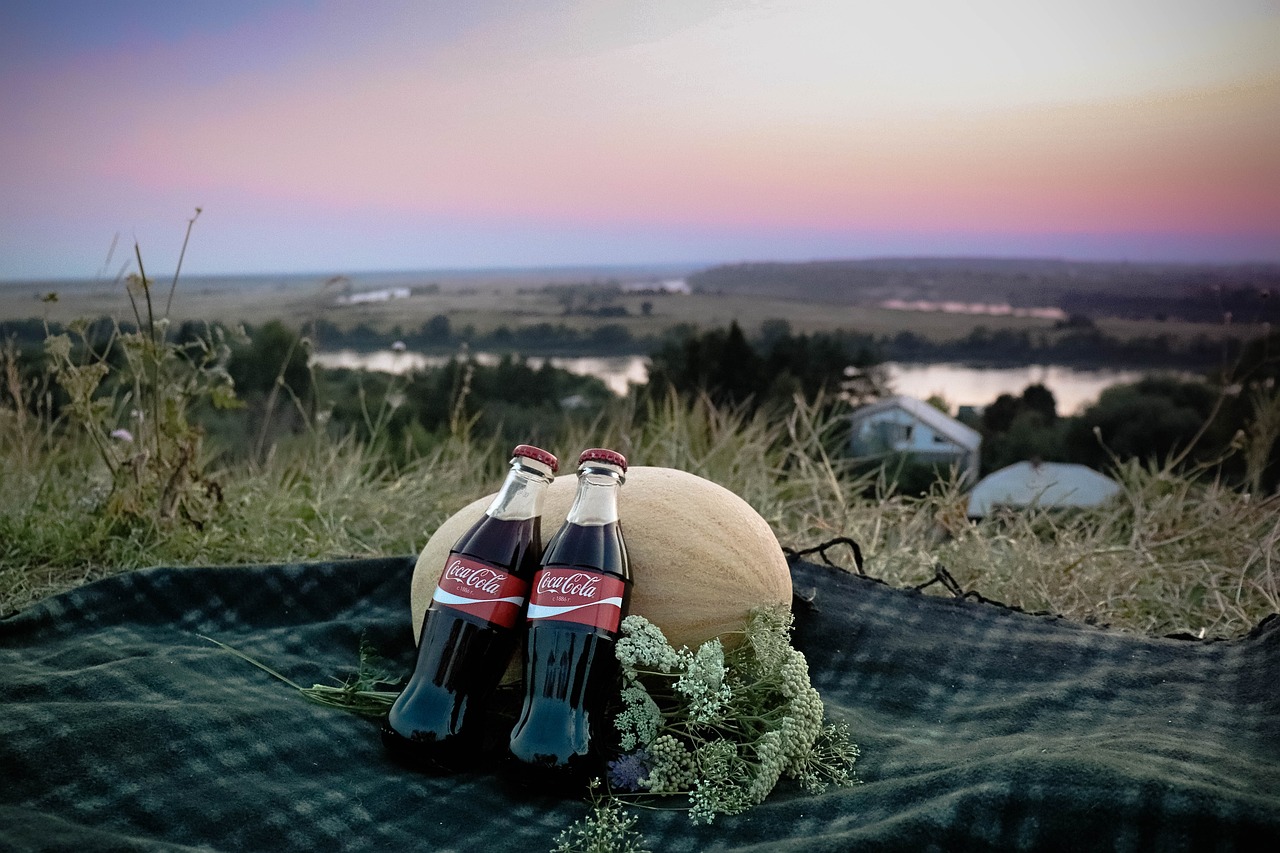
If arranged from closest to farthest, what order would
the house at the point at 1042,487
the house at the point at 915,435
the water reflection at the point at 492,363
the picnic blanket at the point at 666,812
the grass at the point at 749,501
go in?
the picnic blanket at the point at 666,812, the grass at the point at 749,501, the house at the point at 1042,487, the house at the point at 915,435, the water reflection at the point at 492,363

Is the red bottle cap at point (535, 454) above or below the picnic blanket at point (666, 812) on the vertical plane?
above

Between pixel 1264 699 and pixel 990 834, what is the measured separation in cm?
107

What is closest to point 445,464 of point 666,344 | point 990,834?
point 666,344

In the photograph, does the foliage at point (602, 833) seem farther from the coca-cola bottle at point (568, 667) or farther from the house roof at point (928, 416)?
the house roof at point (928, 416)

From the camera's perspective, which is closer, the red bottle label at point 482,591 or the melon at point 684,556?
the red bottle label at point 482,591

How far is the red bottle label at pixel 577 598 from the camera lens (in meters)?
2.10

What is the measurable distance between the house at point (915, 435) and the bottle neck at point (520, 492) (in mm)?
3097

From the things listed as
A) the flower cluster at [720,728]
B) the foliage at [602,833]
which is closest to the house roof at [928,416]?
the flower cluster at [720,728]

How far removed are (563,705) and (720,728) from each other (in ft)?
1.18

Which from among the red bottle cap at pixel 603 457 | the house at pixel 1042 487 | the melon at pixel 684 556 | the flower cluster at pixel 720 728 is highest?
the red bottle cap at pixel 603 457

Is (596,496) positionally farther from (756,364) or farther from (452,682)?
(756,364)

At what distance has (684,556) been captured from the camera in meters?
2.45

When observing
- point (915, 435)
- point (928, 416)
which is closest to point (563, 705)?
point (915, 435)

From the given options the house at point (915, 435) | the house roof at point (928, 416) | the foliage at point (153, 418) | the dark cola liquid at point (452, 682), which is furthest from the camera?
the house roof at point (928, 416)
